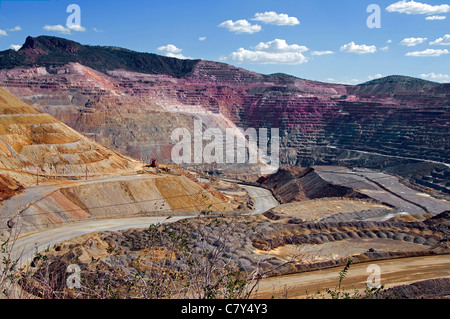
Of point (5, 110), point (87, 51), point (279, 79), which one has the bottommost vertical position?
point (5, 110)

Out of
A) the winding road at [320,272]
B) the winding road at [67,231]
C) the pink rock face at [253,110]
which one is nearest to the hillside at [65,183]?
the winding road at [67,231]

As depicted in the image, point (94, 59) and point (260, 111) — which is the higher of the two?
point (94, 59)

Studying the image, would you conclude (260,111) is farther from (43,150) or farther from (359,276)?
(359,276)

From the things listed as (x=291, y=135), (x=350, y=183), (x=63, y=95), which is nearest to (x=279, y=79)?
(x=291, y=135)

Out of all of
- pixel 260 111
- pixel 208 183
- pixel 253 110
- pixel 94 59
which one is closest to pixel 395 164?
pixel 208 183

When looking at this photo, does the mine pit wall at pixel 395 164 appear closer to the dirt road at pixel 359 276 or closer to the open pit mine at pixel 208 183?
the open pit mine at pixel 208 183

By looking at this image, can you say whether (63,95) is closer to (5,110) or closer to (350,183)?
(5,110)
